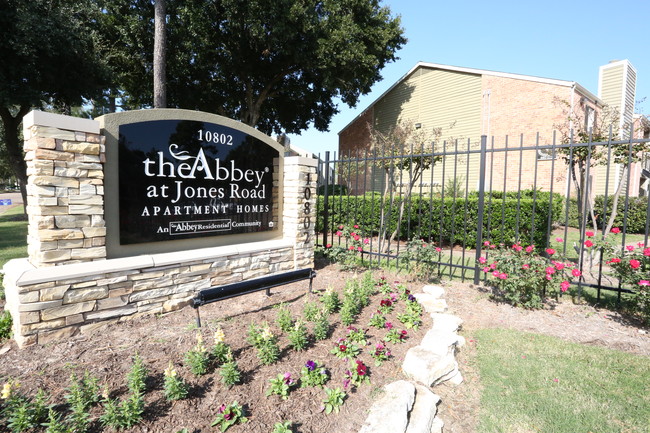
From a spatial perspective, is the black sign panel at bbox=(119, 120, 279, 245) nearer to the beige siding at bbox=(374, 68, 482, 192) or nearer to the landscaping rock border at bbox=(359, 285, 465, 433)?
the landscaping rock border at bbox=(359, 285, 465, 433)

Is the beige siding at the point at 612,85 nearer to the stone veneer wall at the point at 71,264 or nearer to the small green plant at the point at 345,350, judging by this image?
the small green plant at the point at 345,350

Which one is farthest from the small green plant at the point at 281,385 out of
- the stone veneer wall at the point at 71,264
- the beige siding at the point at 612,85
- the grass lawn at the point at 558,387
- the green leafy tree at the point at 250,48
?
the beige siding at the point at 612,85

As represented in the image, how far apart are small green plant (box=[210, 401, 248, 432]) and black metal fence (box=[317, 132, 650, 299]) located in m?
2.83

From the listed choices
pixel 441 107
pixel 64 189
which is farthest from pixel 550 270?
pixel 441 107

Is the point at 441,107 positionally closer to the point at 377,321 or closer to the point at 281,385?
the point at 377,321

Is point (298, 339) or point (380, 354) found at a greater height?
point (298, 339)

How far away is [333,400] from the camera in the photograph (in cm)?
237

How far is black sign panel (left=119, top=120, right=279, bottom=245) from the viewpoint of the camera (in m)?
3.84

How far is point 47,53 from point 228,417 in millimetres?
12488

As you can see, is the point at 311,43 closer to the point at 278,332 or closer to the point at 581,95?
the point at 581,95

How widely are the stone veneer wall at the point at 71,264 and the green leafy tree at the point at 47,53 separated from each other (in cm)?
918

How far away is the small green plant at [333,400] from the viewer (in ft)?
7.63

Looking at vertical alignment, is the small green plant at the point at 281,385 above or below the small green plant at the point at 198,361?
below

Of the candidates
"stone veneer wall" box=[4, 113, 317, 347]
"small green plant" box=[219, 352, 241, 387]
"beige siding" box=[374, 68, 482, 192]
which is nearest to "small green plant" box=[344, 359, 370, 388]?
"small green plant" box=[219, 352, 241, 387]
